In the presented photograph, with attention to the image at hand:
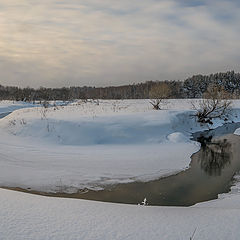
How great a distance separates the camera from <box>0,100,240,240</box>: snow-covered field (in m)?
3.79

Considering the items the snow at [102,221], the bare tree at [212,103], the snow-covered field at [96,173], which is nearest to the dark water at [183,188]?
the snow-covered field at [96,173]

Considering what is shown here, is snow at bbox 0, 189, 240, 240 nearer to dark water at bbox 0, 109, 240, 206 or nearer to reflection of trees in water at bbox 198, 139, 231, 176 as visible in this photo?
dark water at bbox 0, 109, 240, 206

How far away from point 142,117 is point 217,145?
5093mm

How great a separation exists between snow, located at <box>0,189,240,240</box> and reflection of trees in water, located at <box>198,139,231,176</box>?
5.79 metres

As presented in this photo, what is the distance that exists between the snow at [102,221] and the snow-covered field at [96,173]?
0.04 ft

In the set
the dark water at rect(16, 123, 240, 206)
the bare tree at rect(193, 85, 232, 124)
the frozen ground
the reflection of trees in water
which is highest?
the bare tree at rect(193, 85, 232, 124)

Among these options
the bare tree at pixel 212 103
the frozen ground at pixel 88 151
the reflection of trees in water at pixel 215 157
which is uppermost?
the bare tree at pixel 212 103

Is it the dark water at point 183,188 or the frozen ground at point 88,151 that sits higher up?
the frozen ground at point 88,151

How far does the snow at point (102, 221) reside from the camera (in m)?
3.60

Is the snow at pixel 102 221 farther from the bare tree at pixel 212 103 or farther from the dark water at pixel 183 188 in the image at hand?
the bare tree at pixel 212 103

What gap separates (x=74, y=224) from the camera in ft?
12.8

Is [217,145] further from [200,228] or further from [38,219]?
[38,219]

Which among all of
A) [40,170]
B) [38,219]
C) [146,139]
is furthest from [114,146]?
[38,219]

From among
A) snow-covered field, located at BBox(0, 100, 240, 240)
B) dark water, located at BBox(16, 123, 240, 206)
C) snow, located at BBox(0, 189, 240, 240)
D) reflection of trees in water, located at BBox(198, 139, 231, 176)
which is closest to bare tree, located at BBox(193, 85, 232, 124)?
snow-covered field, located at BBox(0, 100, 240, 240)
